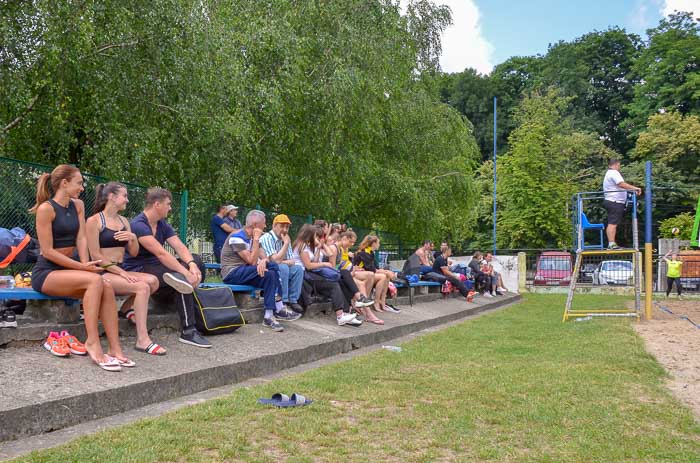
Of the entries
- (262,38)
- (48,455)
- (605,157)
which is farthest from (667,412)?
(605,157)

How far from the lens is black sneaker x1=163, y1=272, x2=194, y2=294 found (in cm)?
689

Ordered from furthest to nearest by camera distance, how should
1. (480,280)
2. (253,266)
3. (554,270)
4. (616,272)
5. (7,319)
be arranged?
(554,270)
(480,280)
(616,272)
(253,266)
(7,319)

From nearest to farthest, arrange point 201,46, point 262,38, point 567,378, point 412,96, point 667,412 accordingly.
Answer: point 667,412
point 567,378
point 201,46
point 262,38
point 412,96

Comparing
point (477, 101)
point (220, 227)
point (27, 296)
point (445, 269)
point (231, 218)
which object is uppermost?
point (477, 101)

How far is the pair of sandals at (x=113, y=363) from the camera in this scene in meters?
5.59

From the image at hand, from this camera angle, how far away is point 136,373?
18.6 ft

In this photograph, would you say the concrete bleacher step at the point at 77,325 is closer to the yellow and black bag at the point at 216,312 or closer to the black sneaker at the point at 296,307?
the yellow and black bag at the point at 216,312

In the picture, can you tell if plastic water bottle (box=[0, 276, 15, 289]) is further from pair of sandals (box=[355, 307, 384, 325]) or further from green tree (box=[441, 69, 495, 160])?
green tree (box=[441, 69, 495, 160])

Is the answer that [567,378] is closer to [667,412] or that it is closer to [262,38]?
[667,412]

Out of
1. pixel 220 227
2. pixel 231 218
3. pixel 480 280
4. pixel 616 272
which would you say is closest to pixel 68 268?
pixel 220 227

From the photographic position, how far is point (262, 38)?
47.9 feet

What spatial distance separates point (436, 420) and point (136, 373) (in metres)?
2.51

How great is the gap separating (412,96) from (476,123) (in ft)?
126

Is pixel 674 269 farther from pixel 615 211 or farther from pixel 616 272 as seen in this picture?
pixel 615 211
